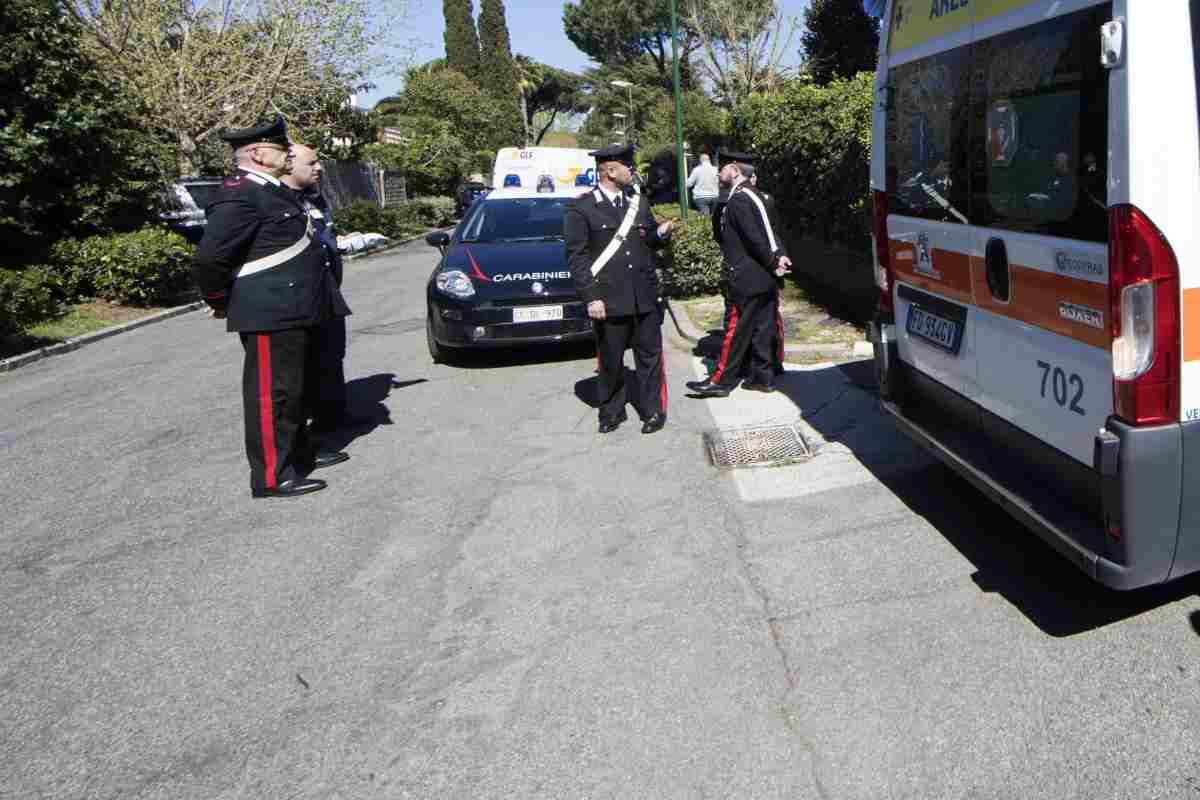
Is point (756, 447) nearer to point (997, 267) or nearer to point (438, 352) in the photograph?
point (997, 267)

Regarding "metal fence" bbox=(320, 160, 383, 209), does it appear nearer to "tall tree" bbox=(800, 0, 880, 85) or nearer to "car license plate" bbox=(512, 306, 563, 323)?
"tall tree" bbox=(800, 0, 880, 85)

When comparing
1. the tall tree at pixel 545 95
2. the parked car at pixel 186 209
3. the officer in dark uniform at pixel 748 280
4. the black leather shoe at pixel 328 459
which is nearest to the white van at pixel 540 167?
the parked car at pixel 186 209

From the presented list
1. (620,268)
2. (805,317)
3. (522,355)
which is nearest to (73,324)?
(522,355)

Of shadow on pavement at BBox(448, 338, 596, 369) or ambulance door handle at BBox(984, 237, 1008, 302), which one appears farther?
shadow on pavement at BBox(448, 338, 596, 369)

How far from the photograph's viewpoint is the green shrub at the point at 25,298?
11406 mm

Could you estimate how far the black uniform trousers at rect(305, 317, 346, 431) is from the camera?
6672mm

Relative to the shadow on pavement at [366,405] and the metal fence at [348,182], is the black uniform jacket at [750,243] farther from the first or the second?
the metal fence at [348,182]

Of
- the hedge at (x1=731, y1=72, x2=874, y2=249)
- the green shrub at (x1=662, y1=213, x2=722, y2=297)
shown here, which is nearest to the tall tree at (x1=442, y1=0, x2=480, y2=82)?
the hedge at (x1=731, y1=72, x2=874, y2=249)

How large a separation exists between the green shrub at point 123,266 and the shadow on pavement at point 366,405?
7593 millimetres

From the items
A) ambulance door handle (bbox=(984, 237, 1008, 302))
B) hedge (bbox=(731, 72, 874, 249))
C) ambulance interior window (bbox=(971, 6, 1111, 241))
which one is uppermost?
hedge (bbox=(731, 72, 874, 249))

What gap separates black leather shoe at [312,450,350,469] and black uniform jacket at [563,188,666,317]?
5.81 feet

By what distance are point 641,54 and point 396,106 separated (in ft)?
63.5

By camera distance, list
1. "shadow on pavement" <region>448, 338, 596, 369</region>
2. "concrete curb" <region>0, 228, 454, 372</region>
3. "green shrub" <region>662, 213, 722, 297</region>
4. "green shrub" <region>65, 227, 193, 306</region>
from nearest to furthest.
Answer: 1. "shadow on pavement" <region>448, 338, 596, 369</region>
2. "concrete curb" <region>0, 228, 454, 372</region>
3. "green shrub" <region>662, 213, 722, 297</region>
4. "green shrub" <region>65, 227, 193, 306</region>

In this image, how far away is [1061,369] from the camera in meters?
3.25
